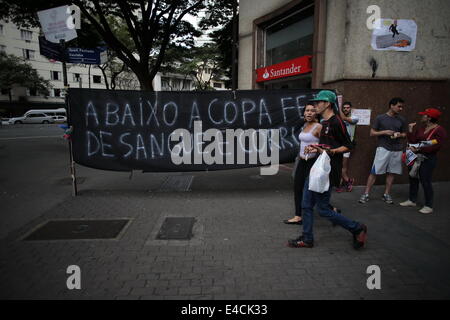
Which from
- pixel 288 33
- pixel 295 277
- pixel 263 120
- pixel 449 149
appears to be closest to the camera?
pixel 295 277

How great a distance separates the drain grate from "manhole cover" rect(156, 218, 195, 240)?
1.90 metres

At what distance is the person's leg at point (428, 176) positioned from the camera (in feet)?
16.0

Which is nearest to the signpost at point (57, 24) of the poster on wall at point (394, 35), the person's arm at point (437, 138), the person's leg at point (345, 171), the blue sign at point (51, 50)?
the blue sign at point (51, 50)

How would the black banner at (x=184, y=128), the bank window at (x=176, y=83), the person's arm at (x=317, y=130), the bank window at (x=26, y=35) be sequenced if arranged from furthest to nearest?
1. the bank window at (x=176, y=83)
2. the bank window at (x=26, y=35)
3. the black banner at (x=184, y=128)
4. the person's arm at (x=317, y=130)

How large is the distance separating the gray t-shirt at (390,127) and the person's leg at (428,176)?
1.90 ft

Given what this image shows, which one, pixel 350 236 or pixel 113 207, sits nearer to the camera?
pixel 350 236

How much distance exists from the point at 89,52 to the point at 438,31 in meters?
9.27

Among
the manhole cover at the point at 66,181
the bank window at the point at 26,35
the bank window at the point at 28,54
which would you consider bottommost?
the manhole cover at the point at 66,181

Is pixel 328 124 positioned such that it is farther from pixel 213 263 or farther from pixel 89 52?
pixel 89 52

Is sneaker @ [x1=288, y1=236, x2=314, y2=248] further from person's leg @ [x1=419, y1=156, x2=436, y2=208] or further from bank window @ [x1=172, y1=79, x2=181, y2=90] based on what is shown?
bank window @ [x1=172, y1=79, x2=181, y2=90]

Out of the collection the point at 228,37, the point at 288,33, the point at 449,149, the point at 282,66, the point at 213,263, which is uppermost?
the point at 228,37

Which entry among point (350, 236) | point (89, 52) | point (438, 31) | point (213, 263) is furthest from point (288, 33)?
point (213, 263)

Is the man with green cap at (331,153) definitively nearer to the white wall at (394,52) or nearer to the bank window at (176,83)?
the white wall at (394,52)

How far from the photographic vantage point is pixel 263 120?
602 centimetres
